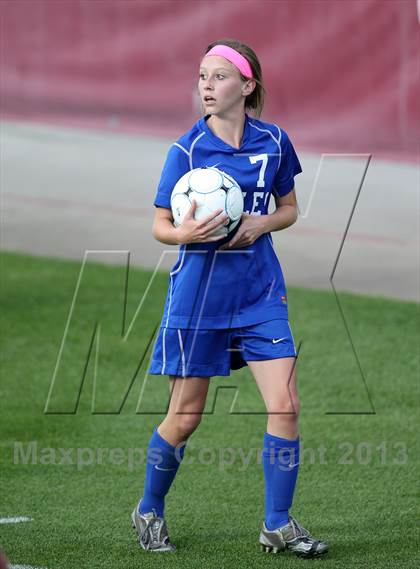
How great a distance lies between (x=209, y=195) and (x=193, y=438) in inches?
95.1

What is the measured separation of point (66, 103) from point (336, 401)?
7847 mm

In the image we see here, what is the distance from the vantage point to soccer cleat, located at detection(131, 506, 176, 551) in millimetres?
5570

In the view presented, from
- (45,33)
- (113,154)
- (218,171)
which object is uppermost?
(45,33)

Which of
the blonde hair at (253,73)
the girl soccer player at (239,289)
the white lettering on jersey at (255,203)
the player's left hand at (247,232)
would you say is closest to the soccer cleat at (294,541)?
the girl soccer player at (239,289)

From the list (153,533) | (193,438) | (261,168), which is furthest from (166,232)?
(193,438)

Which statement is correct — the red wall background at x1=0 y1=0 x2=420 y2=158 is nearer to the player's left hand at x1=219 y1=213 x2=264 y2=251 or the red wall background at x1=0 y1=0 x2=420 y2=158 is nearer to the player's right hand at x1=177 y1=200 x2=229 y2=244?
the player's left hand at x1=219 y1=213 x2=264 y2=251

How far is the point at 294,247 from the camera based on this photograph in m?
11.5

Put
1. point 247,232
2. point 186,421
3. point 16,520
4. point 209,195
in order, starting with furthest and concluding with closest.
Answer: point 16,520 → point 186,421 → point 247,232 → point 209,195

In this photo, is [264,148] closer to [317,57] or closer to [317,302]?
[317,302]

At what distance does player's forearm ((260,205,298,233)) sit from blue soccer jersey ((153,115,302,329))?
6cm

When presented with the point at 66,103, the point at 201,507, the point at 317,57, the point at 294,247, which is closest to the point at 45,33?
the point at 66,103

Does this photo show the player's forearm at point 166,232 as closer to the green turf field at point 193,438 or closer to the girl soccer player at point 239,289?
the girl soccer player at point 239,289

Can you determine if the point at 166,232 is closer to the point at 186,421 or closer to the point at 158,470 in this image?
the point at 186,421

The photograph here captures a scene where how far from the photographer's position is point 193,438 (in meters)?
7.23
